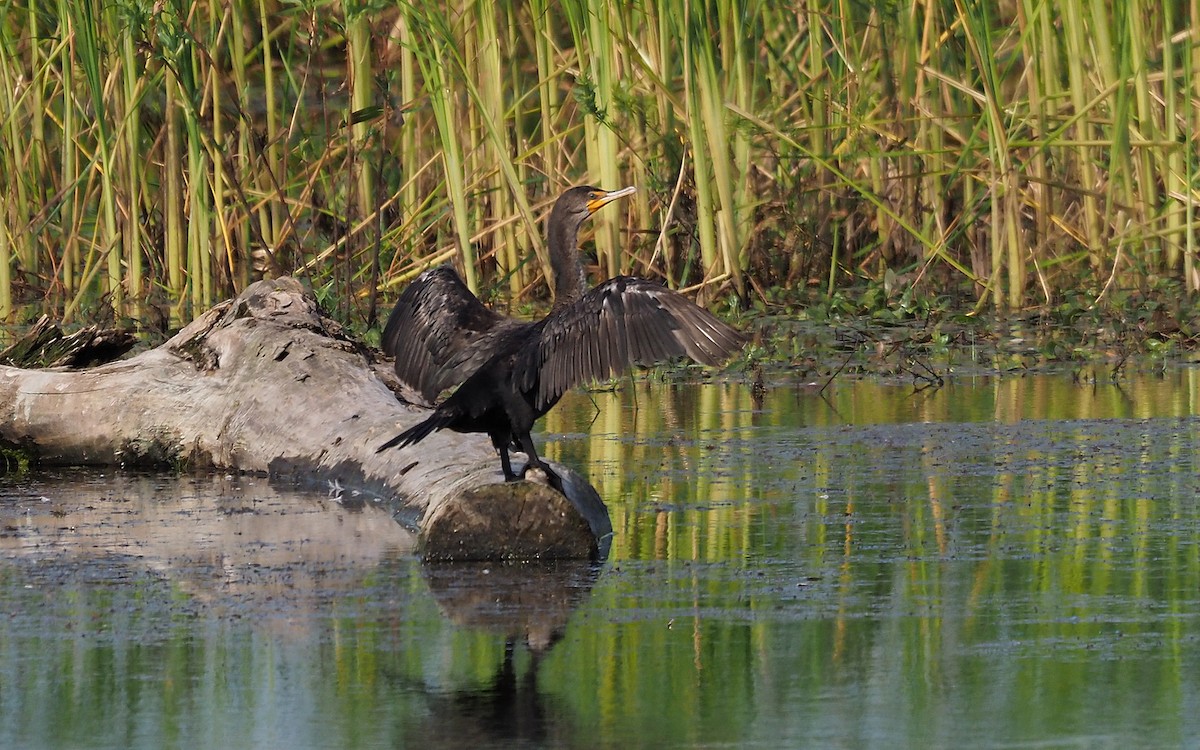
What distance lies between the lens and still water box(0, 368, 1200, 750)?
4.30 m

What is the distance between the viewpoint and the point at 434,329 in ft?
22.6

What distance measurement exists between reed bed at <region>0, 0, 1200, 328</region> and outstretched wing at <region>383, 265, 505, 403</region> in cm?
338

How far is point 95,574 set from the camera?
19.7 ft

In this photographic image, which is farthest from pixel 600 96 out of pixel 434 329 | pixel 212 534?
pixel 212 534

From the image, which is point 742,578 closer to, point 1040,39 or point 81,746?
point 81,746

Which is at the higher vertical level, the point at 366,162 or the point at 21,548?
the point at 366,162

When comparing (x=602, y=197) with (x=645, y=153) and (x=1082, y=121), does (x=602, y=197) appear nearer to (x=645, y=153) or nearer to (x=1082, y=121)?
(x=645, y=153)

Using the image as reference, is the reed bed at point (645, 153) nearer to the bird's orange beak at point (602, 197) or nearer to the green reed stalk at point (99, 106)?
the green reed stalk at point (99, 106)

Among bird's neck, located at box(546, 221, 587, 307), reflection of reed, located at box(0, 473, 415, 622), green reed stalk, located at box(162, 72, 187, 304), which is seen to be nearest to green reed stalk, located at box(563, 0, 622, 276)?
green reed stalk, located at box(162, 72, 187, 304)

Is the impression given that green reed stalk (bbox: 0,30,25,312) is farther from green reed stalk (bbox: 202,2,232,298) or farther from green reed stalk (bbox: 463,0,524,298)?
green reed stalk (bbox: 463,0,524,298)

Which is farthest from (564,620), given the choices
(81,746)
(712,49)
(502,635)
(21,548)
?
(712,49)

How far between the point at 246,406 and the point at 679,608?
334 centimetres

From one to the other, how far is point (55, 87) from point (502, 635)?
8370 mm

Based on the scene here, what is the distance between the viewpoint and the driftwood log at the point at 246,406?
25.0 feet
